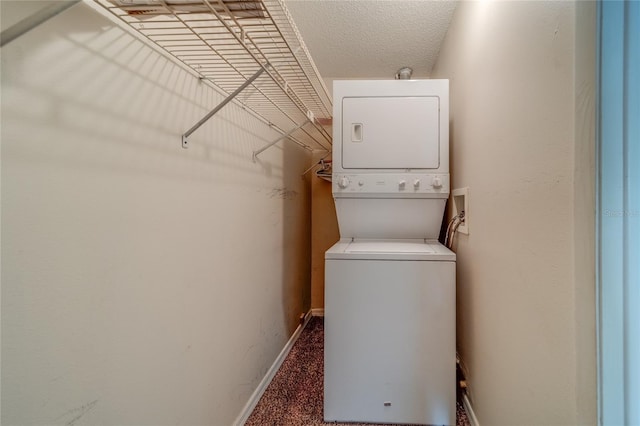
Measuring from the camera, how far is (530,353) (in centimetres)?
84

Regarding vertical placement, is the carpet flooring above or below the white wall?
below

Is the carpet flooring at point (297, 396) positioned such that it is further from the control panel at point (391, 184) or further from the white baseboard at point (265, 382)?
the control panel at point (391, 184)

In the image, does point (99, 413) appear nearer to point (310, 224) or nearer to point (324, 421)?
point (324, 421)

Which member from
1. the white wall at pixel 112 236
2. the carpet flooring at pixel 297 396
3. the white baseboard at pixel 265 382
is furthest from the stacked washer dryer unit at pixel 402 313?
the white wall at pixel 112 236

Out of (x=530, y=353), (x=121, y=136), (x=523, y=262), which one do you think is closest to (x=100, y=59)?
(x=121, y=136)

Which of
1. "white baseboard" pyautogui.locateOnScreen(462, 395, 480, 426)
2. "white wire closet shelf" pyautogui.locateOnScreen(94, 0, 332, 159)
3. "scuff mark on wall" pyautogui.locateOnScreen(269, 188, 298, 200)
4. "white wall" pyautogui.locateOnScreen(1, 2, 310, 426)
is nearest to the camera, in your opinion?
"white wall" pyautogui.locateOnScreen(1, 2, 310, 426)

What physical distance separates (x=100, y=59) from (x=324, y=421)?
1925 mm

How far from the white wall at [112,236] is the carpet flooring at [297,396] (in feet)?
0.82

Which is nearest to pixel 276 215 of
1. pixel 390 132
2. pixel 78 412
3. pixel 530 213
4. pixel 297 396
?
pixel 390 132

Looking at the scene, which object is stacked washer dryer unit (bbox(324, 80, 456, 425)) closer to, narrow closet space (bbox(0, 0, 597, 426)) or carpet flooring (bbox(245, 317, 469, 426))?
narrow closet space (bbox(0, 0, 597, 426))

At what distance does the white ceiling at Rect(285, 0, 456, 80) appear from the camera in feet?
5.24

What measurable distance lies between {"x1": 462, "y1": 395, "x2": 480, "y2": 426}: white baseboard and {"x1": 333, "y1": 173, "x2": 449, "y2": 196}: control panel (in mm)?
1241

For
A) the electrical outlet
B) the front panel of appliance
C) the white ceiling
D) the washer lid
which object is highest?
the white ceiling

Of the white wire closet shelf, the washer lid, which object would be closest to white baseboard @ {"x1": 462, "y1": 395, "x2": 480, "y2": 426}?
the washer lid
